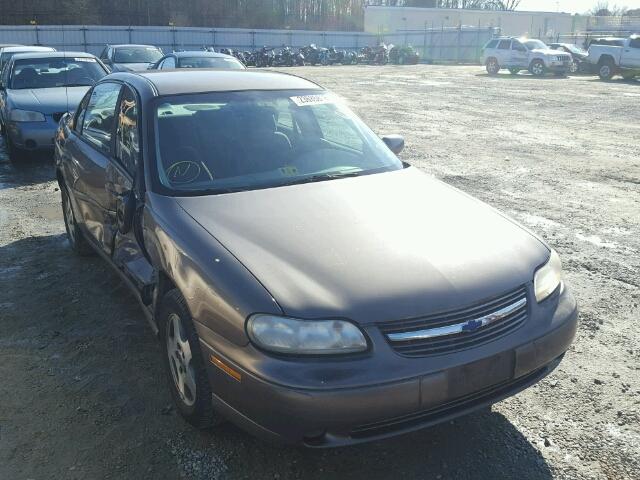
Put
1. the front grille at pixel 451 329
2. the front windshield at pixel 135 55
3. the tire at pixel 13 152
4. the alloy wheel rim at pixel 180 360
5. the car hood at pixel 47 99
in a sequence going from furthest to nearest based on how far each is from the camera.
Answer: the front windshield at pixel 135 55, the tire at pixel 13 152, the car hood at pixel 47 99, the alloy wheel rim at pixel 180 360, the front grille at pixel 451 329

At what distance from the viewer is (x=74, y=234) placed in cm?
522

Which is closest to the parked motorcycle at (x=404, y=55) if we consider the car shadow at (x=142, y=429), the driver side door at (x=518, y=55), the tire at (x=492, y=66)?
the tire at (x=492, y=66)

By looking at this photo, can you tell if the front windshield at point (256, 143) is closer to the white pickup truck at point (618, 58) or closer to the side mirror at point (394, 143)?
the side mirror at point (394, 143)

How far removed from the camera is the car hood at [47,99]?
8672 mm

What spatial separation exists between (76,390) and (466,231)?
2.28 metres

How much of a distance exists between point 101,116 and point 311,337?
303 cm

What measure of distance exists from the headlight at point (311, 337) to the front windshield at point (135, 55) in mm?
16788

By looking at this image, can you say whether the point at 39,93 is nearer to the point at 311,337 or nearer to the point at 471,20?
the point at 311,337

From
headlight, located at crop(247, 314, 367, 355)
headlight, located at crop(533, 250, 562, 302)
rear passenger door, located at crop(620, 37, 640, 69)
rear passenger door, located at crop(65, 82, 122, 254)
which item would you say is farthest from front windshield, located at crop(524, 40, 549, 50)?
headlight, located at crop(247, 314, 367, 355)

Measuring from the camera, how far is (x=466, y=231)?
2943 millimetres

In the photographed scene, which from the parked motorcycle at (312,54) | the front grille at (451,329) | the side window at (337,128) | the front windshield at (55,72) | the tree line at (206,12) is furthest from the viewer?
the tree line at (206,12)

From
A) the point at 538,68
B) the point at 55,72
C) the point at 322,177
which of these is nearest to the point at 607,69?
the point at 538,68

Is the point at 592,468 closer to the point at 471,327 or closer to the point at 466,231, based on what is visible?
the point at 471,327

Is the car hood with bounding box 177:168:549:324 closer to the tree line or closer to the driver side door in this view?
the driver side door
